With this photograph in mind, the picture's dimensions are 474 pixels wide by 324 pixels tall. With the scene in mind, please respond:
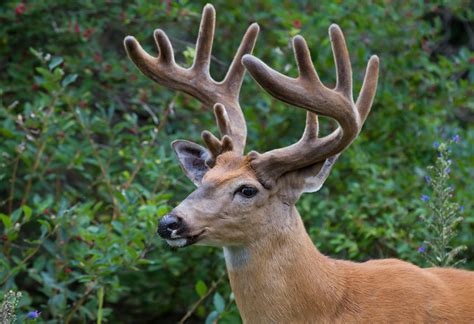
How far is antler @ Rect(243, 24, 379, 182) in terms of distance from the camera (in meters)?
4.32

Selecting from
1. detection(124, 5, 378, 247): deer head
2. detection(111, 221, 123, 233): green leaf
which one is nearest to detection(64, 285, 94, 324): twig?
detection(111, 221, 123, 233): green leaf

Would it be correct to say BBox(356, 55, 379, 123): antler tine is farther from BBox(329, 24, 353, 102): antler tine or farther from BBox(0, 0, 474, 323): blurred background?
BBox(0, 0, 474, 323): blurred background

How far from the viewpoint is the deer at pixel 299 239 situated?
14.6 feet

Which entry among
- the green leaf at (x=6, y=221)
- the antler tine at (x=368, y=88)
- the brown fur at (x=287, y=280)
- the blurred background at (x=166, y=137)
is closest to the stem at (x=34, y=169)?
the blurred background at (x=166, y=137)

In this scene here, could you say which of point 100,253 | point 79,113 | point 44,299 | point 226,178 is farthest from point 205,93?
point 44,299

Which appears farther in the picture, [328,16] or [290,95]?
[328,16]

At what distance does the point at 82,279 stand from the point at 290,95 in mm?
A: 2054

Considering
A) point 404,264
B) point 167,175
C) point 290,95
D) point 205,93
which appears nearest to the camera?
point 290,95

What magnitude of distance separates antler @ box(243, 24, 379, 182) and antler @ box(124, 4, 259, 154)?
22.7 inches

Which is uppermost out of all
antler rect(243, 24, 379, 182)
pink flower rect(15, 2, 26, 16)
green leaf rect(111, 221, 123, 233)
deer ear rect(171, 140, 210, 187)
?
antler rect(243, 24, 379, 182)

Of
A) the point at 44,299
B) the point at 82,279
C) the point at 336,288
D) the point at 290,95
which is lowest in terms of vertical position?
the point at 44,299

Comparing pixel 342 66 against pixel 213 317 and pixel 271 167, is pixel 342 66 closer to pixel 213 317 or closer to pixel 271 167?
pixel 271 167

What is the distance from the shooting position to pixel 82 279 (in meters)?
5.79

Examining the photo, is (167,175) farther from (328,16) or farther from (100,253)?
(328,16)
